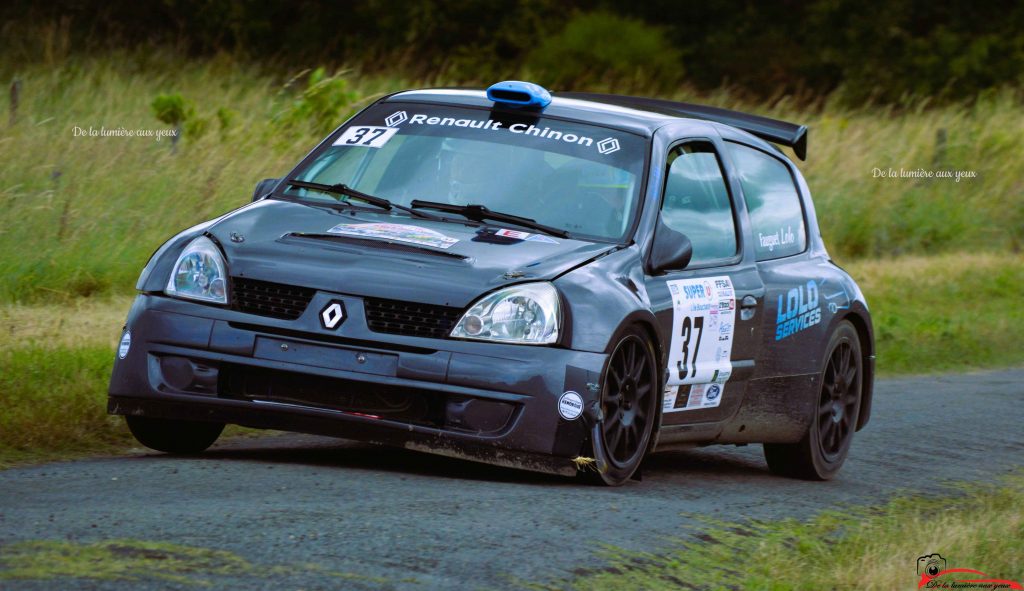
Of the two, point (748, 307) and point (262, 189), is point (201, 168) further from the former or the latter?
point (748, 307)

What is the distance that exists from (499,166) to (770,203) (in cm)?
168

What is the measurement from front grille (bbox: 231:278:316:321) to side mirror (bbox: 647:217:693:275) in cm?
143

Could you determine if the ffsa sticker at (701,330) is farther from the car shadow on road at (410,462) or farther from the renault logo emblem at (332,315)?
the renault logo emblem at (332,315)

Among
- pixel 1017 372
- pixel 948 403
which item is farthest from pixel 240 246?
pixel 1017 372

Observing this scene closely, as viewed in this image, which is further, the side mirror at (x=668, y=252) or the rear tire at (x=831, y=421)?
the rear tire at (x=831, y=421)

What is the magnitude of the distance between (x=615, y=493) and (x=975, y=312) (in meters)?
10.4

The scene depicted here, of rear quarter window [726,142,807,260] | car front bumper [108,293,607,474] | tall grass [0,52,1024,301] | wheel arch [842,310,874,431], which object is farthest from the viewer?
tall grass [0,52,1024,301]

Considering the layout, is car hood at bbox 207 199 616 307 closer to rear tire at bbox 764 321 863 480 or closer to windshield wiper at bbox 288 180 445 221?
windshield wiper at bbox 288 180 445 221

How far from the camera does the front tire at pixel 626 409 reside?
666 centimetres

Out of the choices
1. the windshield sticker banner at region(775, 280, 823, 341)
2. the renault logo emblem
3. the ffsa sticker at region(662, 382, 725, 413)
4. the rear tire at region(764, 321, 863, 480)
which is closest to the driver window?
the windshield sticker banner at region(775, 280, 823, 341)

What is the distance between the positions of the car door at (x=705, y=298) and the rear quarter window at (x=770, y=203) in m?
0.23

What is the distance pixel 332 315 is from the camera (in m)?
6.48

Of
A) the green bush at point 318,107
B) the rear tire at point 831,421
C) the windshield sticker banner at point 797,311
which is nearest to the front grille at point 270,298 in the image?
the windshield sticker banner at point 797,311

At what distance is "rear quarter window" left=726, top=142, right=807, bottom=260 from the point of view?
8316mm
